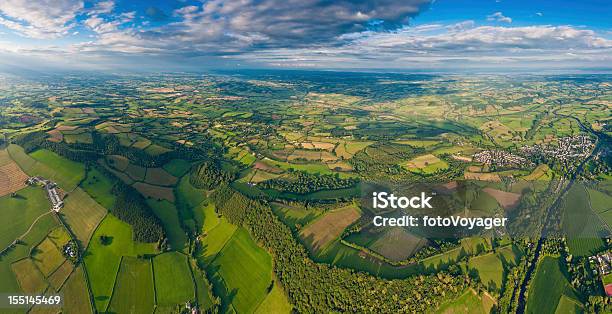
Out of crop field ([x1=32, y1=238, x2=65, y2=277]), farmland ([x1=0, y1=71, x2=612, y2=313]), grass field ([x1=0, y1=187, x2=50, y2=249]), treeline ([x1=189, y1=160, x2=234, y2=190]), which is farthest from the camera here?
treeline ([x1=189, y1=160, x2=234, y2=190])

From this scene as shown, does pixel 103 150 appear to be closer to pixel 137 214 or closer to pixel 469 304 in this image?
pixel 137 214

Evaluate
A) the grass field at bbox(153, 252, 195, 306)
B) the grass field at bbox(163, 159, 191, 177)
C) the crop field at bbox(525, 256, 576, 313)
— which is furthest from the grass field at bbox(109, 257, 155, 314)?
the crop field at bbox(525, 256, 576, 313)

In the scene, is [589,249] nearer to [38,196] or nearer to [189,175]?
[189,175]

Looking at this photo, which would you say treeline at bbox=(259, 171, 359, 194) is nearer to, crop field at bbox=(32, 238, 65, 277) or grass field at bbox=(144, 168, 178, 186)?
grass field at bbox=(144, 168, 178, 186)

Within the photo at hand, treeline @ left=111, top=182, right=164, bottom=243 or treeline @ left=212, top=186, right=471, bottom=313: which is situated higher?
treeline @ left=111, top=182, right=164, bottom=243

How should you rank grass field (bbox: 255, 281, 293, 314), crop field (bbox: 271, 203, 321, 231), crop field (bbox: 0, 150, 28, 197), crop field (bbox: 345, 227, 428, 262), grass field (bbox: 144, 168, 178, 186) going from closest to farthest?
grass field (bbox: 255, 281, 293, 314), crop field (bbox: 345, 227, 428, 262), crop field (bbox: 271, 203, 321, 231), crop field (bbox: 0, 150, 28, 197), grass field (bbox: 144, 168, 178, 186)

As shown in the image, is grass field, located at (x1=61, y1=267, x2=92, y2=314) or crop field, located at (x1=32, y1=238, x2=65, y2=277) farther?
crop field, located at (x1=32, y1=238, x2=65, y2=277)
